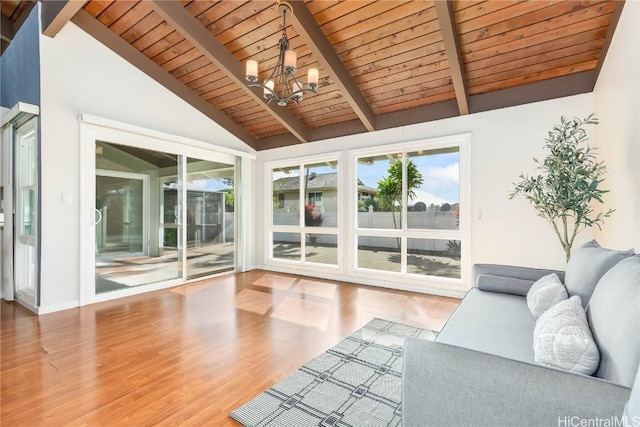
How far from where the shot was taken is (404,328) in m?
2.98

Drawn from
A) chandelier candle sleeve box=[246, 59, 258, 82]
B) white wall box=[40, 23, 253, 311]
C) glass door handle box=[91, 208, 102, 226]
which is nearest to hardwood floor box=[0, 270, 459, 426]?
white wall box=[40, 23, 253, 311]

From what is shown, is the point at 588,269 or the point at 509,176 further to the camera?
the point at 509,176

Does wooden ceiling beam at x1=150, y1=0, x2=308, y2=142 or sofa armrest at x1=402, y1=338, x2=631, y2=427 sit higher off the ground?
wooden ceiling beam at x1=150, y1=0, x2=308, y2=142

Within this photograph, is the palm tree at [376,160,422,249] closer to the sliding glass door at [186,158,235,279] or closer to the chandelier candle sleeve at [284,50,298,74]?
the chandelier candle sleeve at [284,50,298,74]

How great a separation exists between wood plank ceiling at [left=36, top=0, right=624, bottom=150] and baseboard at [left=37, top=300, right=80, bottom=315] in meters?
3.26

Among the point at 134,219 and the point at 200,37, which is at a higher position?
the point at 200,37

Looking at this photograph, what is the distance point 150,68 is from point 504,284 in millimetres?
5201

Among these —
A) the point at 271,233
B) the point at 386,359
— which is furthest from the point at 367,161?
the point at 386,359

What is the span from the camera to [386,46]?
3.50m

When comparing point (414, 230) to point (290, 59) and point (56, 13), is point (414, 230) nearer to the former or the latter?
point (290, 59)

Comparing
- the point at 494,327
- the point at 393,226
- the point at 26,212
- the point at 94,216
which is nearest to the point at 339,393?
the point at 494,327

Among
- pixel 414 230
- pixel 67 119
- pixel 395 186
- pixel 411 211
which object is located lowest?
pixel 414 230

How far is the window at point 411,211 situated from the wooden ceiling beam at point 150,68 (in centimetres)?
245

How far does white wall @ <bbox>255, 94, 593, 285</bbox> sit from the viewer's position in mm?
3520
